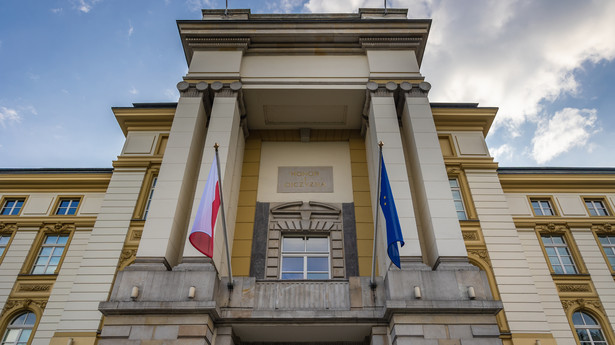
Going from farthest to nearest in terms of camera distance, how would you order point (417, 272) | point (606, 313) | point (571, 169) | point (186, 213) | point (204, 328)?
point (571, 169) → point (606, 313) → point (186, 213) → point (417, 272) → point (204, 328)

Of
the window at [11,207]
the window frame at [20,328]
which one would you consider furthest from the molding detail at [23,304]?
the window at [11,207]

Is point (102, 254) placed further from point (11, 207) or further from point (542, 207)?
point (542, 207)

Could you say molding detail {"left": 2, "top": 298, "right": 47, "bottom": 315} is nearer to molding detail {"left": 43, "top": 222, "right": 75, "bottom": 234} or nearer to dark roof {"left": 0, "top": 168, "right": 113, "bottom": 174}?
molding detail {"left": 43, "top": 222, "right": 75, "bottom": 234}

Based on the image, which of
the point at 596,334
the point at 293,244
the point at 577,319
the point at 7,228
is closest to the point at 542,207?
the point at 577,319

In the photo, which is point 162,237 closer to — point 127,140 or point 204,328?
point 204,328

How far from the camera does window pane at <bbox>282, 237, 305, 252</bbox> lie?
15375 millimetres

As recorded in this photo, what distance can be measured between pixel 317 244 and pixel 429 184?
4589 mm

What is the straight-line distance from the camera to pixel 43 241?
57.7 ft

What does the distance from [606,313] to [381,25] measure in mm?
14192

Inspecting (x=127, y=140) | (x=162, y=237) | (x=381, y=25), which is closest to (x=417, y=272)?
(x=162, y=237)

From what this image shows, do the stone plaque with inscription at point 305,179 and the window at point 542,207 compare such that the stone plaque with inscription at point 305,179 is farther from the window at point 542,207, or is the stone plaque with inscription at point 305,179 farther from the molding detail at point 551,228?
the window at point 542,207

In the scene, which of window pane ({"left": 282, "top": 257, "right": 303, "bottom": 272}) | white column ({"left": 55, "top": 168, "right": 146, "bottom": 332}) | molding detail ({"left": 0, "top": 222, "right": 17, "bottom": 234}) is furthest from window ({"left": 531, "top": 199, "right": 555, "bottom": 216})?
molding detail ({"left": 0, "top": 222, "right": 17, "bottom": 234})

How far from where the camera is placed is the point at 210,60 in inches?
713

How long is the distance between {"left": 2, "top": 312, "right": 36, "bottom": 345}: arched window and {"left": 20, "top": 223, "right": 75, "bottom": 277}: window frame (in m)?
1.56
